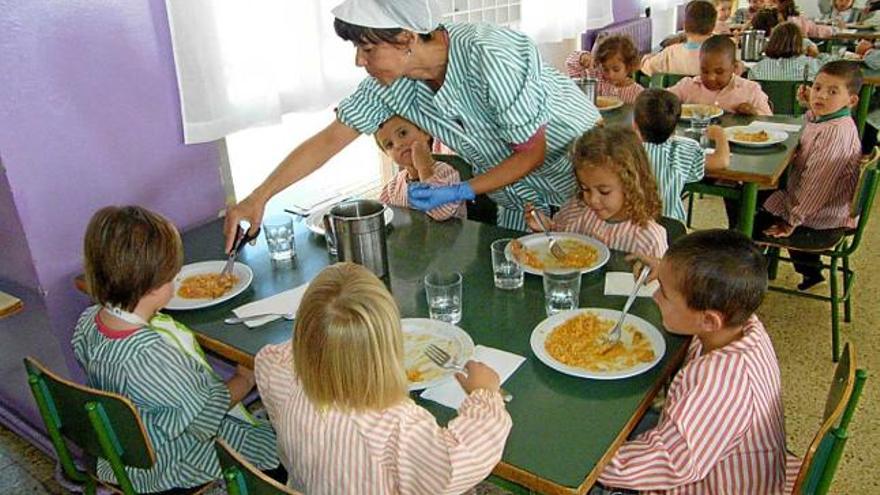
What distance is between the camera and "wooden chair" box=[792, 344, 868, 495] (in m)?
1.12

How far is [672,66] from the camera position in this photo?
442 cm

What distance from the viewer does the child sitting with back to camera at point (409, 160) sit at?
7.93 ft

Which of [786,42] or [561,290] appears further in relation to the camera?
[786,42]

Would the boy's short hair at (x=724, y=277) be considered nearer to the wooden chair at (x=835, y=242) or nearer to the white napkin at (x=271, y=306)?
the white napkin at (x=271, y=306)

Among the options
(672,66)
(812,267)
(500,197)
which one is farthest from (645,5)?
(500,197)

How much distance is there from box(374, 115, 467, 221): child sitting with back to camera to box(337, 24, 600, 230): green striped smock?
0.18 metres

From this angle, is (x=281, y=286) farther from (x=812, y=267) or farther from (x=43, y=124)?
(x=812, y=267)

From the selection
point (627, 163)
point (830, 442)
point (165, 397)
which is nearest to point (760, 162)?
point (627, 163)

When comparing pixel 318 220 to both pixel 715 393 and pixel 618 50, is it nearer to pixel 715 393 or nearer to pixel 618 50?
pixel 715 393

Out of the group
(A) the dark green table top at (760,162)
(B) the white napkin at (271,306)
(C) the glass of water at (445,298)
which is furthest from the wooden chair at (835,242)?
(B) the white napkin at (271,306)

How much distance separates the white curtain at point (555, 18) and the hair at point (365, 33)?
2.43m

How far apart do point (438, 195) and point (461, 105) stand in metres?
0.26

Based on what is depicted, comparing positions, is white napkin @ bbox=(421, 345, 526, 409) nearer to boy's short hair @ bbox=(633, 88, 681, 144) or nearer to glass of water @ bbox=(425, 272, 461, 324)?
glass of water @ bbox=(425, 272, 461, 324)

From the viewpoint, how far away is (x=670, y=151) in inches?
96.5
